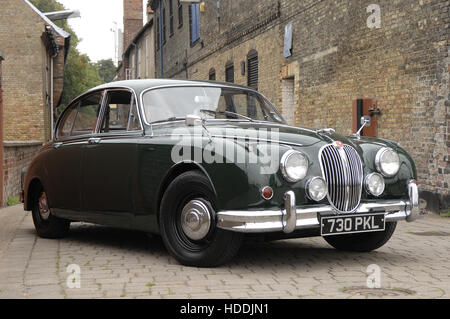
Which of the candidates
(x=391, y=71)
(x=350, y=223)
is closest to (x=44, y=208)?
(x=350, y=223)

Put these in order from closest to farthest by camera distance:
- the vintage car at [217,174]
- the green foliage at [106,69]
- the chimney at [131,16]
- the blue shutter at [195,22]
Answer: the vintage car at [217,174] → the blue shutter at [195,22] → the chimney at [131,16] → the green foliage at [106,69]

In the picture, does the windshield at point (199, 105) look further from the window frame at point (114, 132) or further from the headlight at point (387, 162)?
the headlight at point (387, 162)

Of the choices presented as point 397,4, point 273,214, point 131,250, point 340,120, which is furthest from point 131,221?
point 340,120

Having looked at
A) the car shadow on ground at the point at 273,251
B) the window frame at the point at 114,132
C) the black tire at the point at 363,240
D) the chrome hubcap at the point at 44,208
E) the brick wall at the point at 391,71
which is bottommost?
the car shadow on ground at the point at 273,251

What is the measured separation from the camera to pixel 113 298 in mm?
4121

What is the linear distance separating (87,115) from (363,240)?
9.50ft

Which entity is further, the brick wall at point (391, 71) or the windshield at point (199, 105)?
the brick wall at point (391, 71)

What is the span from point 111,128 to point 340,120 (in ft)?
23.3

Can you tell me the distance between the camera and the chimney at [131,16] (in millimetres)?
54750

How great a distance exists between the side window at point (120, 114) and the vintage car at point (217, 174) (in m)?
0.01

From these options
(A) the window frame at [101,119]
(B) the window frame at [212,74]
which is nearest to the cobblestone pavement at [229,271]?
(A) the window frame at [101,119]

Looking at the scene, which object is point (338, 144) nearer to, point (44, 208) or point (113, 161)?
point (113, 161)
